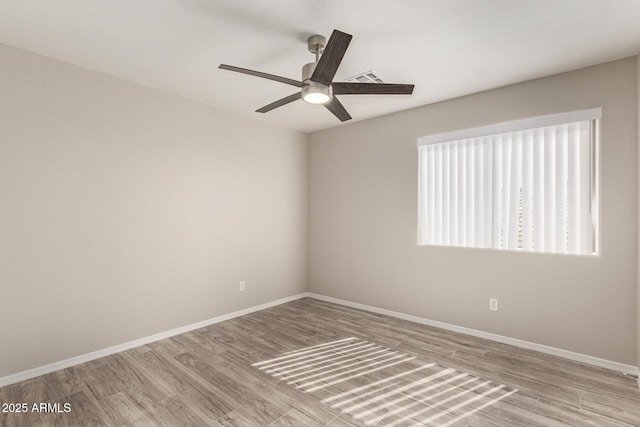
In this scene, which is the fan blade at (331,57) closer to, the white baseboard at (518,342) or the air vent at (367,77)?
the air vent at (367,77)

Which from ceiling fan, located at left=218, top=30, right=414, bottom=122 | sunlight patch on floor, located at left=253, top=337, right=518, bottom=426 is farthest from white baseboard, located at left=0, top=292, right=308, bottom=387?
ceiling fan, located at left=218, top=30, right=414, bottom=122

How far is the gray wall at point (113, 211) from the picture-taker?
2.44 meters

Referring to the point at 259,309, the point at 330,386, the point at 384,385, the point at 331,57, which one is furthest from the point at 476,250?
the point at 259,309

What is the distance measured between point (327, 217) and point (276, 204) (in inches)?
31.5

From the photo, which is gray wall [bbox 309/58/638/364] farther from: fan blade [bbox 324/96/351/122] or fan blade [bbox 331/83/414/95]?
fan blade [bbox 331/83/414/95]

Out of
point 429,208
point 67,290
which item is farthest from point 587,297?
point 67,290

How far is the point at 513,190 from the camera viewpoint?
10.2ft

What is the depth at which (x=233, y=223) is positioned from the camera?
3.97 m

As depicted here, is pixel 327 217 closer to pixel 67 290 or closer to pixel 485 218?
pixel 485 218

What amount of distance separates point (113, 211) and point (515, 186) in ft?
12.7

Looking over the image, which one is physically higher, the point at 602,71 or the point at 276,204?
the point at 602,71

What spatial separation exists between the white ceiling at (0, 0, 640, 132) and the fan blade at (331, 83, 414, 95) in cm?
37

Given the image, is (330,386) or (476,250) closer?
(330,386)

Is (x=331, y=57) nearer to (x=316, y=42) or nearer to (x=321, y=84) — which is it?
(x=321, y=84)
